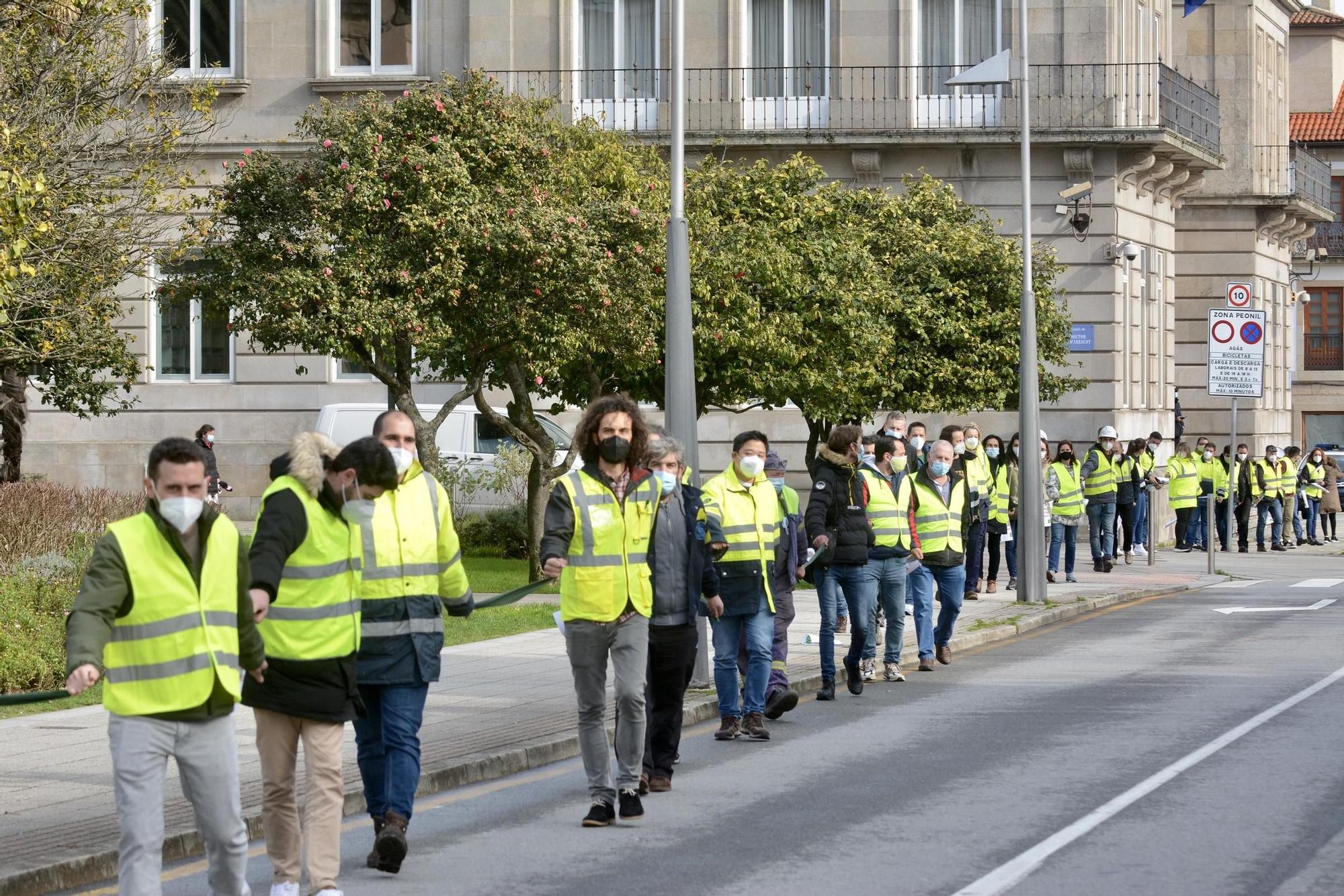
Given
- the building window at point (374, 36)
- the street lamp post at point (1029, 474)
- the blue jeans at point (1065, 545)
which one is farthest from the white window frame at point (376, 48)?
the street lamp post at point (1029, 474)

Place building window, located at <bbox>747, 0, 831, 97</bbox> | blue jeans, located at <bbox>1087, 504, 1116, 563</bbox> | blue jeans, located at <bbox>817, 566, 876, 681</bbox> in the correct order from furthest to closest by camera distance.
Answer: building window, located at <bbox>747, 0, 831, 97</bbox>, blue jeans, located at <bbox>1087, 504, 1116, 563</bbox>, blue jeans, located at <bbox>817, 566, 876, 681</bbox>

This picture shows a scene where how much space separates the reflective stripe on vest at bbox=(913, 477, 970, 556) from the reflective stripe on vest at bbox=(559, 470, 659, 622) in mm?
6253

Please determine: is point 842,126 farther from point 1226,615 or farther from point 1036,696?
point 1036,696

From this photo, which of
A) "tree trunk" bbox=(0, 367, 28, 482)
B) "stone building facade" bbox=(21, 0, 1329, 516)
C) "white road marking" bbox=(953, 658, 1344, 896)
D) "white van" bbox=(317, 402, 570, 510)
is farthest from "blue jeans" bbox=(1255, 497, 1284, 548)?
"white road marking" bbox=(953, 658, 1344, 896)

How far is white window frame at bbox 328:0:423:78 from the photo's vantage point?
1305 inches

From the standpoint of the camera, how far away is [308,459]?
729 cm

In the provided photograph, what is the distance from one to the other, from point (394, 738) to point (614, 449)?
1.76 meters

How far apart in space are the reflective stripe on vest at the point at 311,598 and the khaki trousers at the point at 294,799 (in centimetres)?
28

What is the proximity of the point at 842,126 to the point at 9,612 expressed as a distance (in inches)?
851

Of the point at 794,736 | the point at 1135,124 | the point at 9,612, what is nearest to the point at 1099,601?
the point at 794,736

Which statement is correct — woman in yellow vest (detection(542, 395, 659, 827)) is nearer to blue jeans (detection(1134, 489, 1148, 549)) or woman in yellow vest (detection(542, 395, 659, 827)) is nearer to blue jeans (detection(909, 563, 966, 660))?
blue jeans (detection(909, 563, 966, 660))

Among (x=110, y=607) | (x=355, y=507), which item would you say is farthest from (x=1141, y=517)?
(x=110, y=607)

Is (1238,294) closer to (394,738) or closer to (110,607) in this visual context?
(394,738)

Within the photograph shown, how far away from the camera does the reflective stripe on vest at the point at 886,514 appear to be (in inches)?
534
